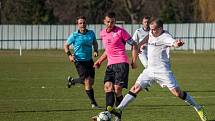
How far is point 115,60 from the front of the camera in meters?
13.8

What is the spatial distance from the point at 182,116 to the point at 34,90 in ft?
25.4

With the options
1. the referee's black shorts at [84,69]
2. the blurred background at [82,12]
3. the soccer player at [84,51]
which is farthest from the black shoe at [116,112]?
the blurred background at [82,12]

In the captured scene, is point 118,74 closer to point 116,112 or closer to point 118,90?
point 118,90

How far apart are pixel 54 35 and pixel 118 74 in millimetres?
47768

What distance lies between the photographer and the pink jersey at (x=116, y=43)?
13.7m

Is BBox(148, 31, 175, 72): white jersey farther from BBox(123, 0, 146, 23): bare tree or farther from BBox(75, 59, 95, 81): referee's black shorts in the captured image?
BBox(123, 0, 146, 23): bare tree

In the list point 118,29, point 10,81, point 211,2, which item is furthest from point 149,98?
point 211,2

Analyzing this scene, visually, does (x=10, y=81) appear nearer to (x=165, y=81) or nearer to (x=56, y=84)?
(x=56, y=84)

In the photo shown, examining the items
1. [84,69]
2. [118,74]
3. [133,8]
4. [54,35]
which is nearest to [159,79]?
[118,74]

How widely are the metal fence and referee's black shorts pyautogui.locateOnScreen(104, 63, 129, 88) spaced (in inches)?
1787

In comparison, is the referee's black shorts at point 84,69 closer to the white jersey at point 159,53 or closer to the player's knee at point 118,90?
the player's knee at point 118,90

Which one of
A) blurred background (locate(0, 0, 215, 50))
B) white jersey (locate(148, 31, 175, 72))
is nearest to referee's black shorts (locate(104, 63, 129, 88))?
white jersey (locate(148, 31, 175, 72))

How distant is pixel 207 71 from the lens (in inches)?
1216

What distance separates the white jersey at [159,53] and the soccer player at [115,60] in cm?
53
